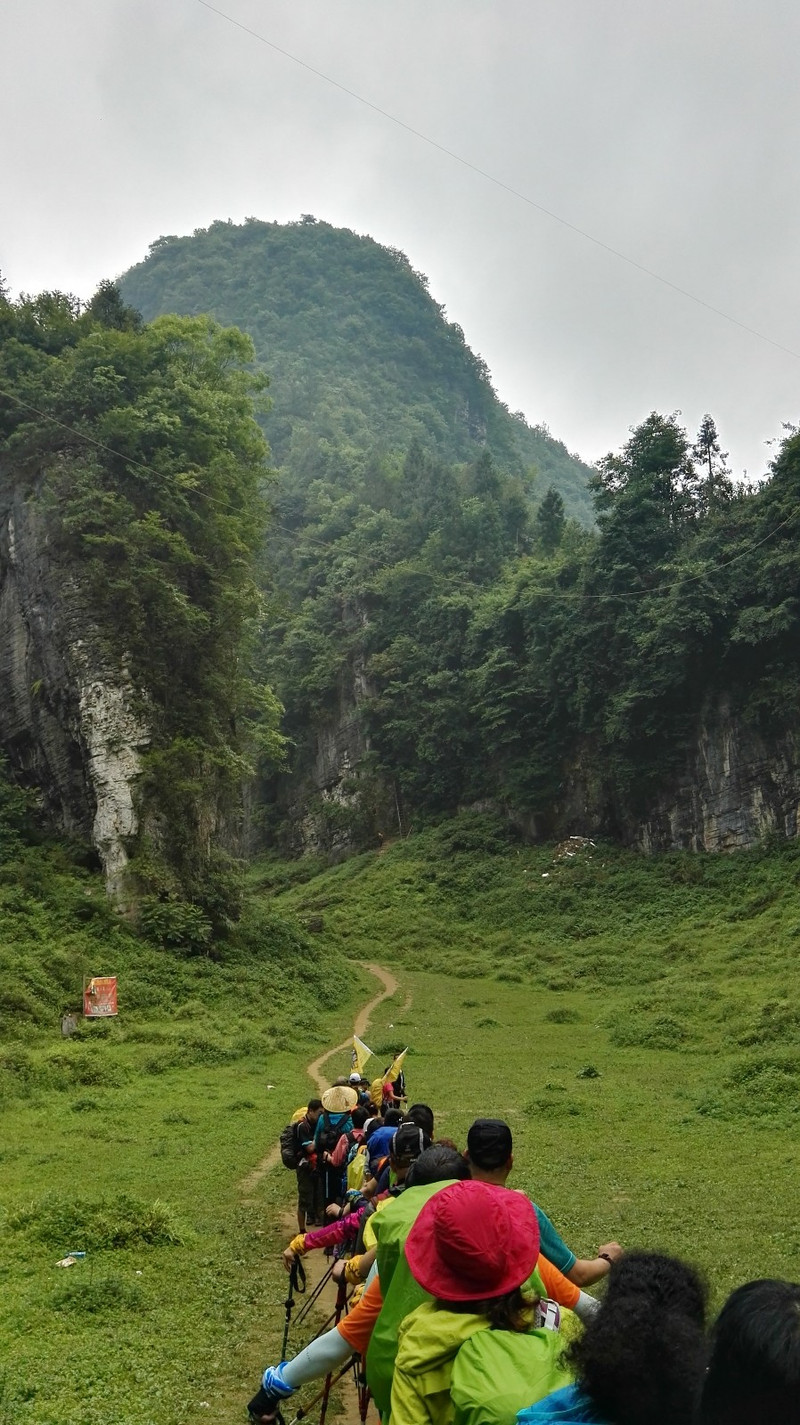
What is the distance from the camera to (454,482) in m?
49.2

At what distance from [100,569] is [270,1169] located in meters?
17.0

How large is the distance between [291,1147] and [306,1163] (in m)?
0.16

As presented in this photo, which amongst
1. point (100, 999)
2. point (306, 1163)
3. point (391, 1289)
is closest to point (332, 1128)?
point (306, 1163)

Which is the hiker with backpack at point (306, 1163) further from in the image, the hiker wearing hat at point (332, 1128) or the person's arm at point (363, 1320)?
Answer: the person's arm at point (363, 1320)

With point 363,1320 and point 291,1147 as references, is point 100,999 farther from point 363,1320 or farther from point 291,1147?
point 363,1320

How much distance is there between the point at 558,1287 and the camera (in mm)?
3047

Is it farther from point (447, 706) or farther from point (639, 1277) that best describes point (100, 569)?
point (639, 1277)

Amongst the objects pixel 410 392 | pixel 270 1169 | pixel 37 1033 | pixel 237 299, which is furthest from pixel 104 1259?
pixel 237 299

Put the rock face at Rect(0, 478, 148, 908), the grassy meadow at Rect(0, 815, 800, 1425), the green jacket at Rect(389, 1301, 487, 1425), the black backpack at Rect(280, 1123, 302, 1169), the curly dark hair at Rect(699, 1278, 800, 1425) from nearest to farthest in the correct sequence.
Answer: the curly dark hair at Rect(699, 1278, 800, 1425) < the green jacket at Rect(389, 1301, 487, 1425) < the grassy meadow at Rect(0, 815, 800, 1425) < the black backpack at Rect(280, 1123, 302, 1169) < the rock face at Rect(0, 478, 148, 908)

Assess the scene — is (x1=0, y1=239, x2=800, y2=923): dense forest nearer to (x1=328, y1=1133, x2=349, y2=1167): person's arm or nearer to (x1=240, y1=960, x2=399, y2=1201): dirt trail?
(x1=240, y1=960, x2=399, y2=1201): dirt trail

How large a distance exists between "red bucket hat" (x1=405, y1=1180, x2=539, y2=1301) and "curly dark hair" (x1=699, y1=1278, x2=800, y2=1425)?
824 mm

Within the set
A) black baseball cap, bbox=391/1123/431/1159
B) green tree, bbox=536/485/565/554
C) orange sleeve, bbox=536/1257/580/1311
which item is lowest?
orange sleeve, bbox=536/1257/580/1311

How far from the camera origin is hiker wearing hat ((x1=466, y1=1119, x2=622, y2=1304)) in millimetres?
3279

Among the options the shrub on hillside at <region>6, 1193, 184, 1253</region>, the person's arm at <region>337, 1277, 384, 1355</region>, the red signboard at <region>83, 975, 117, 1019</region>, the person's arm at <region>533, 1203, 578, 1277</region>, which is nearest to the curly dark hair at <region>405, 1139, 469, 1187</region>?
the person's arm at <region>533, 1203, 578, 1277</region>
